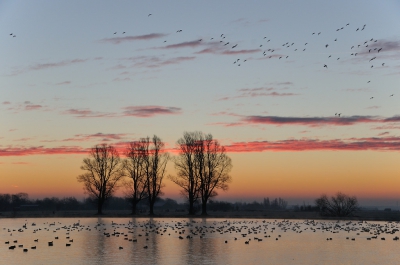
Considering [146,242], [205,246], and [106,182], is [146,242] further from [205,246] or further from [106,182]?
[106,182]

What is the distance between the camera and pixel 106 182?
323 feet

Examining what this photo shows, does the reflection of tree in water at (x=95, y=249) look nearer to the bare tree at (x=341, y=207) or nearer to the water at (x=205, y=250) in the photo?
the water at (x=205, y=250)

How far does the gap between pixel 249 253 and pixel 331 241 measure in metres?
9.79

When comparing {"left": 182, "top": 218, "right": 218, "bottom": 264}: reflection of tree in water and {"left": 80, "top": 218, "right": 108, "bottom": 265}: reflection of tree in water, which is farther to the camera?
{"left": 80, "top": 218, "right": 108, "bottom": 265}: reflection of tree in water

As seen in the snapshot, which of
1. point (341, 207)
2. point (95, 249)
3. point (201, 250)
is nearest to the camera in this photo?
point (201, 250)

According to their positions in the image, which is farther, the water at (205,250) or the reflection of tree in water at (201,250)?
the water at (205,250)

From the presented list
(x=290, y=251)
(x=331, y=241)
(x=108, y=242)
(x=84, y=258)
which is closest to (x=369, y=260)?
(x=290, y=251)

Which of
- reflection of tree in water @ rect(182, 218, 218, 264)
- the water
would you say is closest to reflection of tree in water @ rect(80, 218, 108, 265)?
the water

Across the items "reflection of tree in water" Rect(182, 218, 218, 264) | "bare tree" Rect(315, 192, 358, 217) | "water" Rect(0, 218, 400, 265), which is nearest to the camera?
"reflection of tree in water" Rect(182, 218, 218, 264)

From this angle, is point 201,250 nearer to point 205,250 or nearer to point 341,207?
point 205,250

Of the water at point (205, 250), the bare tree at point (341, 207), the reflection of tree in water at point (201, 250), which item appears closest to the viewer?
the reflection of tree in water at point (201, 250)

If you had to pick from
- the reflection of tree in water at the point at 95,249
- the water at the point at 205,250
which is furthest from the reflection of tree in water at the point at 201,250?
the reflection of tree in water at the point at 95,249

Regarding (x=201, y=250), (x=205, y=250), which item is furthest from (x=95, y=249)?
(x=205, y=250)

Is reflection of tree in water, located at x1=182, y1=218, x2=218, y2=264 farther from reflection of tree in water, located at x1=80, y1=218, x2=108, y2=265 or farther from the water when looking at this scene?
reflection of tree in water, located at x1=80, y1=218, x2=108, y2=265
